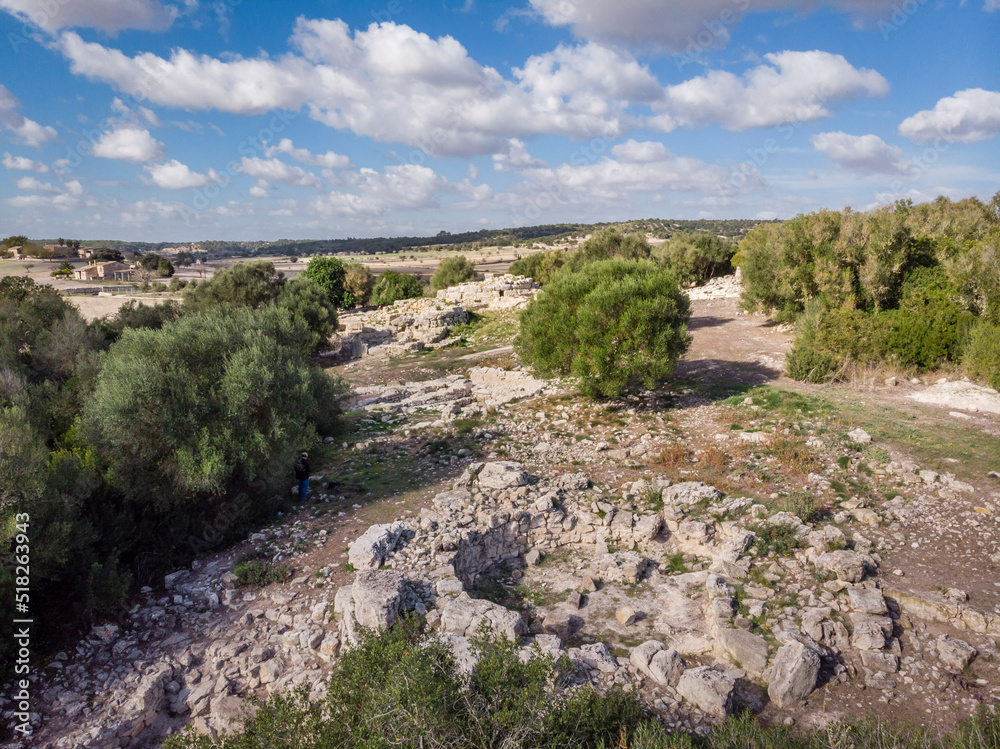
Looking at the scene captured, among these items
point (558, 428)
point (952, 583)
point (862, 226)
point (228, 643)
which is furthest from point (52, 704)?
point (862, 226)

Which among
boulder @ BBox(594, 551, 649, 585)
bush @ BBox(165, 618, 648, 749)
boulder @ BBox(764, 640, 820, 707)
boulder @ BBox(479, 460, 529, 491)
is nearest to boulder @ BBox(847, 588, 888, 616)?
boulder @ BBox(764, 640, 820, 707)

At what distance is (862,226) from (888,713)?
19429 mm

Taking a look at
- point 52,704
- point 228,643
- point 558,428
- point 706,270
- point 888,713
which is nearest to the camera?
point 888,713

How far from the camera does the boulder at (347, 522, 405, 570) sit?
7.89m

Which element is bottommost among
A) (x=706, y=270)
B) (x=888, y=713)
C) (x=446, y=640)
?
(x=888, y=713)

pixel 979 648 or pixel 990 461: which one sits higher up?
pixel 990 461

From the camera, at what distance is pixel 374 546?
8.01 meters

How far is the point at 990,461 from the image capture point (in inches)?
391

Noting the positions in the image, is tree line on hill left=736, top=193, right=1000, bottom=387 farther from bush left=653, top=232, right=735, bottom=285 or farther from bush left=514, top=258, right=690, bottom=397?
bush left=653, top=232, right=735, bottom=285

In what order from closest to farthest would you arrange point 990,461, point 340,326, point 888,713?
1. point 888,713
2. point 990,461
3. point 340,326

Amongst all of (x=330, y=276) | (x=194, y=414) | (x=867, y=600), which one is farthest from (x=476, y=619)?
(x=330, y=276)

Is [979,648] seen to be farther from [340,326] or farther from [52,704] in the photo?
[340,326]

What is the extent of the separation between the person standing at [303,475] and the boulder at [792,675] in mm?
8735

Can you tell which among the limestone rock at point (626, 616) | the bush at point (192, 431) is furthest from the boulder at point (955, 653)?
the bush at point (192, 431)
